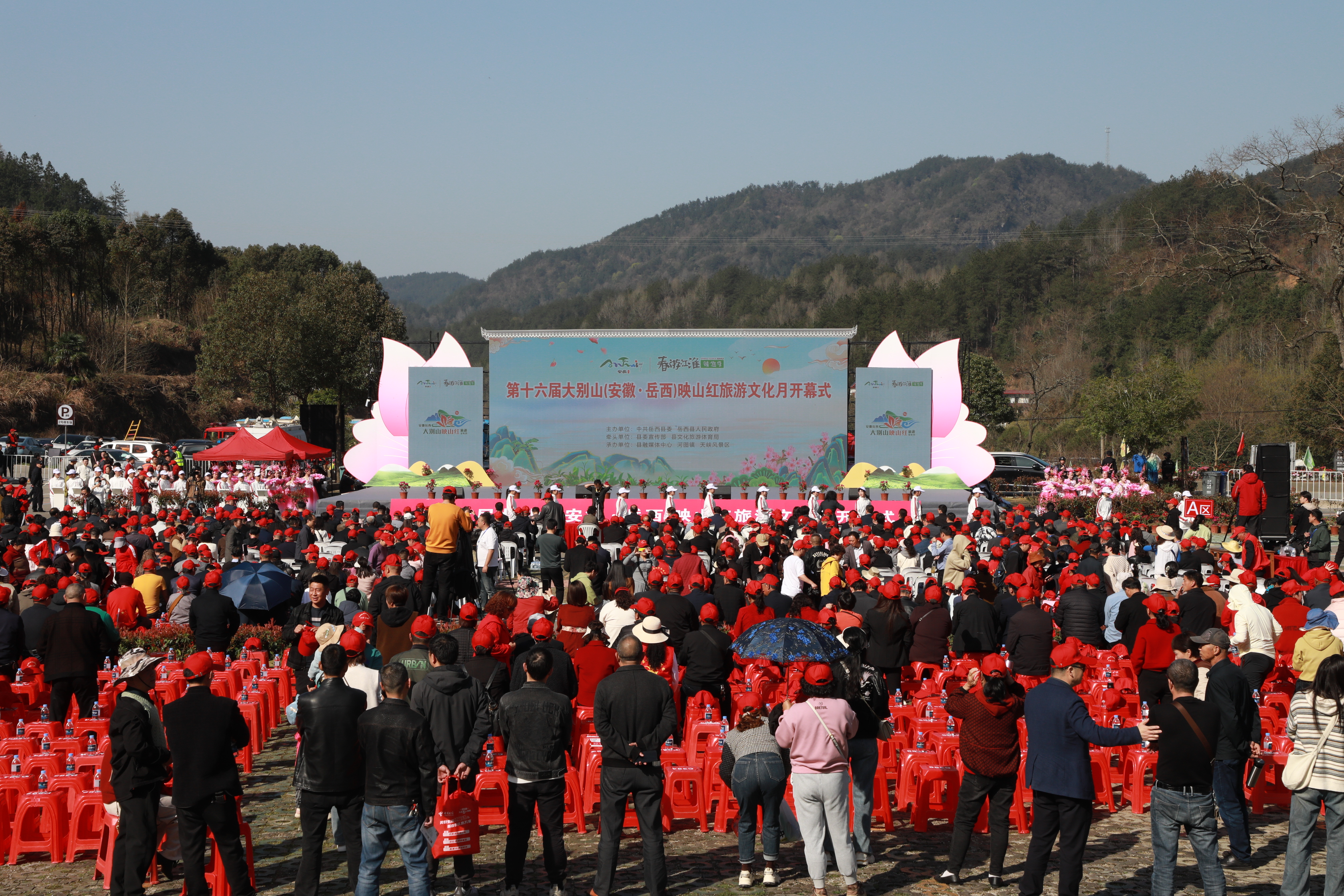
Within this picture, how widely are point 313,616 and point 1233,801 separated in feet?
20.8

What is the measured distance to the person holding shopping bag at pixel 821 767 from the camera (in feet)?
18.9

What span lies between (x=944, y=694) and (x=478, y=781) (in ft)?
11.8

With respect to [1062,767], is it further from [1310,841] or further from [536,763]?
[536,763]

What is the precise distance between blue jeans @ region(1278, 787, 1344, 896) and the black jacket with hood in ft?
13.8

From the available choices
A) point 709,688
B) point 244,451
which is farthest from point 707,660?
point 244,451

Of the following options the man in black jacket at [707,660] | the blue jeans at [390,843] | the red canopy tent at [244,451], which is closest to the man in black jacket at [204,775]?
the blue jeans at [390,843]

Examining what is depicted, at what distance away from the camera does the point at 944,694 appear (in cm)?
823

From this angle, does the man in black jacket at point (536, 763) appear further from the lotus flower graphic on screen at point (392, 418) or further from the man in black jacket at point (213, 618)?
the lotus flower graphic on screen at point (392, 418)

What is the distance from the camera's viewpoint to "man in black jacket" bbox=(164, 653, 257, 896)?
5.47 meters

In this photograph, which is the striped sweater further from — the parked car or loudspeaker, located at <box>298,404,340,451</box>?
loudspeaker, located at <box>298,404,340,451</box>

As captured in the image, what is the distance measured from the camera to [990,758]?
5.94 meters

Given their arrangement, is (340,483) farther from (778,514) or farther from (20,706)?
(20,706)

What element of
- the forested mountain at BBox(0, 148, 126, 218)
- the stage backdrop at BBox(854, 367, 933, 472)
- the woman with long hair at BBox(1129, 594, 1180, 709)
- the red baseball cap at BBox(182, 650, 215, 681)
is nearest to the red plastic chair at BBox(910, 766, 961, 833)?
the woman with long hair at BBox(1129, 594, 1180, 709)

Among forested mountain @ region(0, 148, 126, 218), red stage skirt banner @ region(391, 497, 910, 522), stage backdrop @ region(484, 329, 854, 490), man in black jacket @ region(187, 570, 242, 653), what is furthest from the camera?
forested mountain @ region(0, 148, 126, 218)
